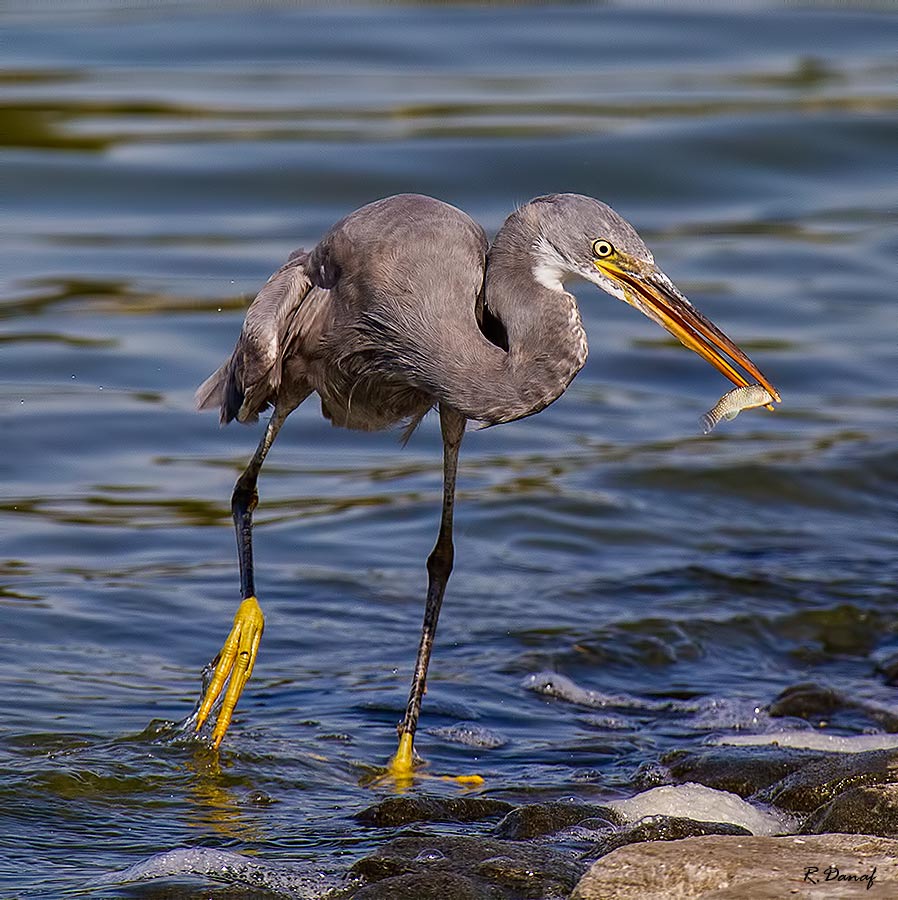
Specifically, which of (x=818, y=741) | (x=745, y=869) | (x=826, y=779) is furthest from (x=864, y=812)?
(x=818, y=741)

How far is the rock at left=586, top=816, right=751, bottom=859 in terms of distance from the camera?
14.2 ft

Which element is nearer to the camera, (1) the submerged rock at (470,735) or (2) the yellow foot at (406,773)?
(2) the yellow foot at (406,773)

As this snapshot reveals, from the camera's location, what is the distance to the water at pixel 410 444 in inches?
219

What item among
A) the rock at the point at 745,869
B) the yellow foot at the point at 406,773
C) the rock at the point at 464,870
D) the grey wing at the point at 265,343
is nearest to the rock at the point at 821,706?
the yellow foot at the point at 406,773

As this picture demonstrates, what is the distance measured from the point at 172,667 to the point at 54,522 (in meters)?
1.66

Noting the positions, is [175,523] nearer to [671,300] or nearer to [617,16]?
[671,300]

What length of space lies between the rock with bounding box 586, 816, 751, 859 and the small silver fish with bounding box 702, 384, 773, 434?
3.61 feet

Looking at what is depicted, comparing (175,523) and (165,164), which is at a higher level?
(165,164)

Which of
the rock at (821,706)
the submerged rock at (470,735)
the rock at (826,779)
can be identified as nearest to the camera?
the rock at (826,779)

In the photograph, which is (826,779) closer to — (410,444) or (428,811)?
(428,811)

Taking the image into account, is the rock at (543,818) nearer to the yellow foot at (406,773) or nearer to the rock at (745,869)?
Answer: the yellow foot at (406,773)

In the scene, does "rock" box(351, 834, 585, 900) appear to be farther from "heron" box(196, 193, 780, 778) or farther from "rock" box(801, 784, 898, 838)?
"heron" box(196, 193, 780, 778)

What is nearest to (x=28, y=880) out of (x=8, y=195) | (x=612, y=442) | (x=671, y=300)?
(x=671, y=300)

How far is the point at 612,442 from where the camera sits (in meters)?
9.01
